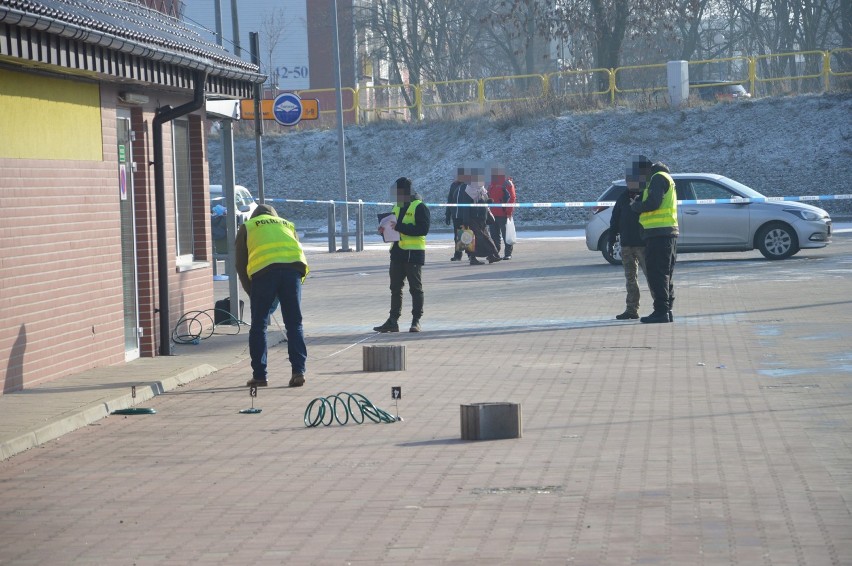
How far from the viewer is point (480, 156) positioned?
154 feet

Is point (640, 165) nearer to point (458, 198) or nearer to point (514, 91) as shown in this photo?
point (458, 198)

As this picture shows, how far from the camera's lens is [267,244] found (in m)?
12.2

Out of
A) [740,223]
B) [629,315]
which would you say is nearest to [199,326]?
[629,315]

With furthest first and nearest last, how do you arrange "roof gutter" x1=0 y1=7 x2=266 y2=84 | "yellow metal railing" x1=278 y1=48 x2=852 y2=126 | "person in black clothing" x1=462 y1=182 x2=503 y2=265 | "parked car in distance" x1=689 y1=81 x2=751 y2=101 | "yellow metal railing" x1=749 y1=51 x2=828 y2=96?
"parked car in distance" x1=689 y1=81 x2=751 y2=101 → "yellow metal railing" x1=278 y1=48 x2=852 y2=126 → "yellow metal railing" x1=749 y1=51 x2=828 y2=96 → "person in black clothing" x1=462 y1=182 x2=503 y2=265 → "roof gutter" x1=0 y1=7 x2=266 y2=84

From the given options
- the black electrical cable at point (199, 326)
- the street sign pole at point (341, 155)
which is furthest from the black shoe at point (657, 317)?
the street sign pole at point (341, 155)

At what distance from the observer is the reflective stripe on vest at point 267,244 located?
12.2 metres

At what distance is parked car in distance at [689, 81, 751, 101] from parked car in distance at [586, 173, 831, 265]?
70.8 ft

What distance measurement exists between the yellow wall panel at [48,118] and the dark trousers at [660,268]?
6722mm

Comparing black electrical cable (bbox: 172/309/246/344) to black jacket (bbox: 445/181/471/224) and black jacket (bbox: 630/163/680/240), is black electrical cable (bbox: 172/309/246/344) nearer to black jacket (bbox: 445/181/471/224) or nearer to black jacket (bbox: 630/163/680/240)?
black jacket (bbox: 630/163/680/240)

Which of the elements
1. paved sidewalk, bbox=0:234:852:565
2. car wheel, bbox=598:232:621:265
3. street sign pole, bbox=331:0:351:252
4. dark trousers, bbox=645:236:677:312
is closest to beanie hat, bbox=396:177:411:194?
paved sidewalk, bbox=0:234:852:565

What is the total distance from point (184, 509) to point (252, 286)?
516 cm

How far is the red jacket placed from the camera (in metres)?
28.0

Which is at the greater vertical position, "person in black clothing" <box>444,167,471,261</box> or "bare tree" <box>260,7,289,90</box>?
"bare tree" <box>260,7,289,90</box>

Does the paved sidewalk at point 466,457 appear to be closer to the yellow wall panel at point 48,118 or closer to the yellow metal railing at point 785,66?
the yellow wall panel at point 48,118
